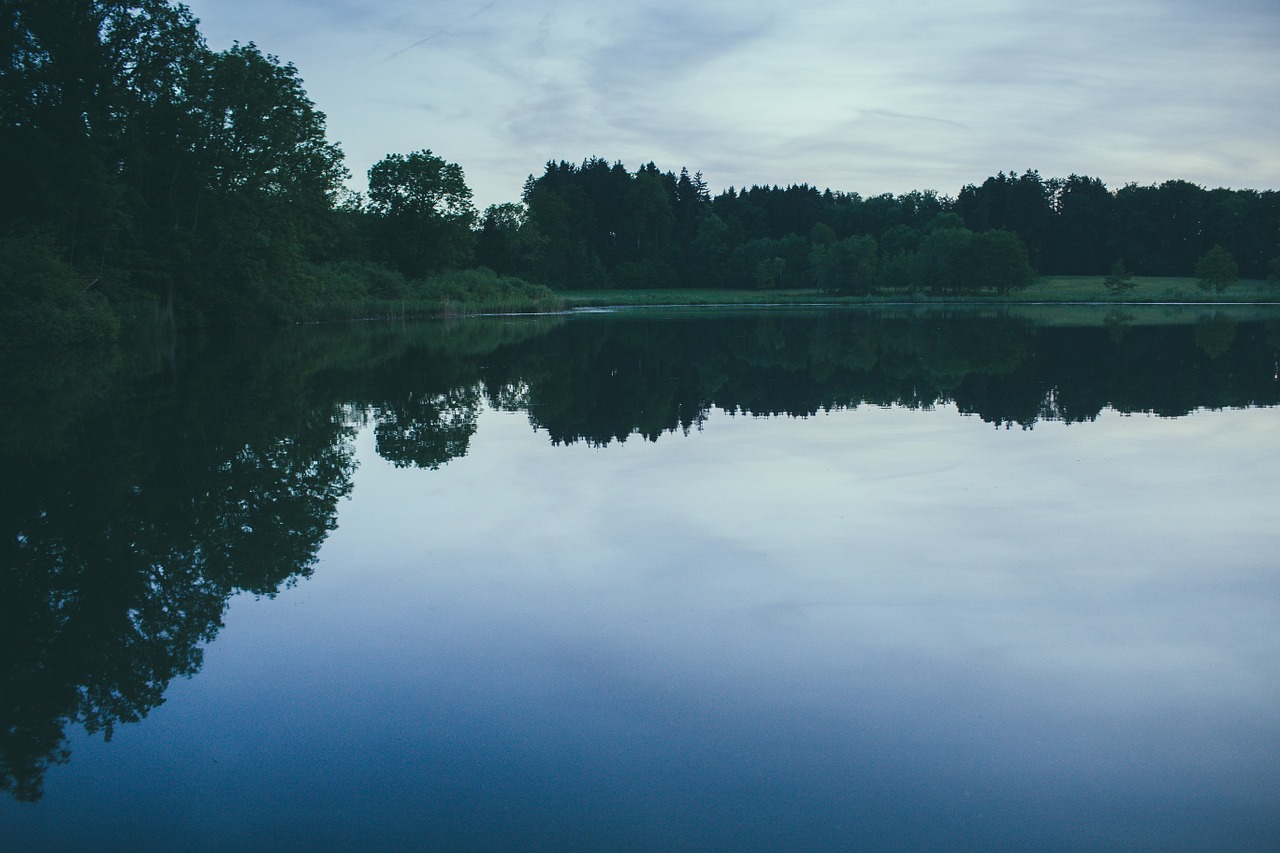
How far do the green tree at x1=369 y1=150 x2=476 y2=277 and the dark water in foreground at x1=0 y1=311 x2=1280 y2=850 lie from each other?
62.5 meters

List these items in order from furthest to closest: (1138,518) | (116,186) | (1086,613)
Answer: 1. (116,186)
2. (1138,518)
3. (1086,613)

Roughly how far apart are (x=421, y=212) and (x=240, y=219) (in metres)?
32.8

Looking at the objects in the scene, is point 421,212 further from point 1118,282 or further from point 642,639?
point 642,639

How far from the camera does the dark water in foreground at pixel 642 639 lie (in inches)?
158

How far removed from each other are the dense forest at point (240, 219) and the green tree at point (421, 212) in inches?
4.9

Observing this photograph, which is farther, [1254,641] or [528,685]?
[1254,641]

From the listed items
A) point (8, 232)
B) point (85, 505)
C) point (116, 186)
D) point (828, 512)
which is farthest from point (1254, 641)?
point (116, 186)

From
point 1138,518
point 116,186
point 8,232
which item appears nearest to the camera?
point 1138,518

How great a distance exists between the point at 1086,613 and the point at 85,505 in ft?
28.6

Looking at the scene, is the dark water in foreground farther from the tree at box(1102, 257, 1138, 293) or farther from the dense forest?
the tree at box(1102, 257, 1138, 293)

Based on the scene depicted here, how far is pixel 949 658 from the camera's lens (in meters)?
5.43

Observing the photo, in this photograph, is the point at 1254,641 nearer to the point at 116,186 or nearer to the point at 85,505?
the point at 85,505

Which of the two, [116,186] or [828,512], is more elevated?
[116,186]

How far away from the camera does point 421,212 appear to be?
74938 millimetres
